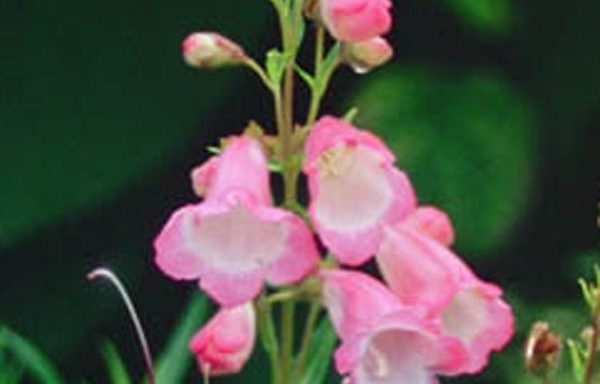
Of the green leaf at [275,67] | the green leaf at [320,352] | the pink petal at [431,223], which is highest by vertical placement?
the green leaf at [275,67]

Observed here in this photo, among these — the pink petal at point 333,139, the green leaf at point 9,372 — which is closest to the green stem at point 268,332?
the pink petal at point 333,139

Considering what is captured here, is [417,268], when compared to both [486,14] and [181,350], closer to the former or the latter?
[181,350]

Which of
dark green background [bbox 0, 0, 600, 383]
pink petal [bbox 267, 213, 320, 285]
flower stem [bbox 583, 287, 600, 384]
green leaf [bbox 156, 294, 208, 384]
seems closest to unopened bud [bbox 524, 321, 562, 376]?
flower stem [bbox 583, 287, 600, 384]

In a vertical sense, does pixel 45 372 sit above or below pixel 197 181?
below

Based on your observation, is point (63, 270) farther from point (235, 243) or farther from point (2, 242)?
point (235, 243)

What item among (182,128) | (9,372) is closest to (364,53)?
(9,372)

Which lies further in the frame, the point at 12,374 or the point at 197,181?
the point at 12,374

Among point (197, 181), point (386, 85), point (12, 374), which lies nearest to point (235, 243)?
point (197, 181)

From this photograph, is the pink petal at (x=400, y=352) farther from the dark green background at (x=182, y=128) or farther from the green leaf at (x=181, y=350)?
the dark green background at (x=182, y=128)
